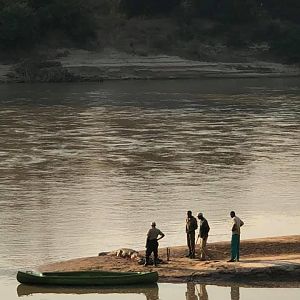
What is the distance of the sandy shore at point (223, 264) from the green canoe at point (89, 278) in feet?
2.46

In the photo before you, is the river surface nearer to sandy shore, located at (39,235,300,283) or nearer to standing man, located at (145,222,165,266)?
sandy shore, located at (39,235,300,283)

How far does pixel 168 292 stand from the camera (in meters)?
26.5

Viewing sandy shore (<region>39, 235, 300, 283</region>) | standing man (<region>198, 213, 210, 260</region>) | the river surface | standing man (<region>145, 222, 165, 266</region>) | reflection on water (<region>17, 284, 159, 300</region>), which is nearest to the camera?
reflection on water (<region>17, 284, 159, 300</region>)

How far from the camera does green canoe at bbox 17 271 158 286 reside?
2673cm

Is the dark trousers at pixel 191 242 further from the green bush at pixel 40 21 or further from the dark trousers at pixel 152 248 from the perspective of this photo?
the green bush at pixel 40 21

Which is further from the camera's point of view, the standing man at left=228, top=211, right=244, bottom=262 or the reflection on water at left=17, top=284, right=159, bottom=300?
the standing man at left=228, top=211, right=244, bottom=262

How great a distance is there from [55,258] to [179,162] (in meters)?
19.8

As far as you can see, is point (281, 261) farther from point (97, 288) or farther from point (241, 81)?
point (241, 81)

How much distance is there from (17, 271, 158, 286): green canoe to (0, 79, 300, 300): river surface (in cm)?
41

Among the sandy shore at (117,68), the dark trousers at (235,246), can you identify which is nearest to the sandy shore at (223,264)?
the dark trousers at (235,246)

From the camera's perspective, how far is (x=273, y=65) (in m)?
112

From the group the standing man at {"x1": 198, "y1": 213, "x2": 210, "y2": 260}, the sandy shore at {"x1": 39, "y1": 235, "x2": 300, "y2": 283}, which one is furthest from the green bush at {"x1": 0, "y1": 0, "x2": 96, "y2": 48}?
the standing man at {"x1": 198, "y1": 213, "x2": 210, "y2": 260}

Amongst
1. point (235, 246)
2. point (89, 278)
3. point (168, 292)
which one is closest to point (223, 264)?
point (235, 246)

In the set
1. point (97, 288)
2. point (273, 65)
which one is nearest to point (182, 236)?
point (97, 288)
